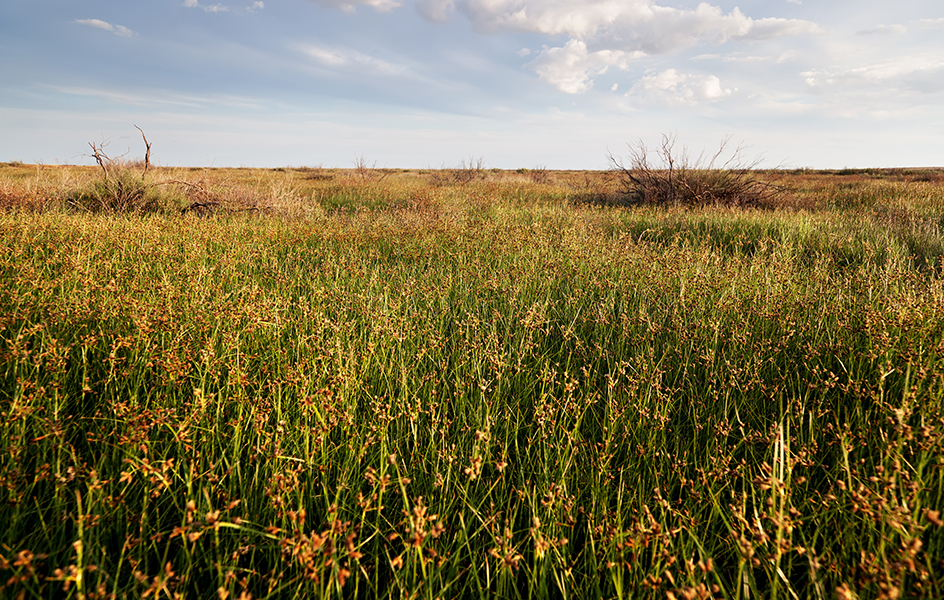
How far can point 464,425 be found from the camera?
1812 mm

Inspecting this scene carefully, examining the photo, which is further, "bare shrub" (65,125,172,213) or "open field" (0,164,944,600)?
"bare shrub" (65,125,172,213)

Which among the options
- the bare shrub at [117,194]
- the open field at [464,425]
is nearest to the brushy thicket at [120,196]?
the bare shrub at [117,194]

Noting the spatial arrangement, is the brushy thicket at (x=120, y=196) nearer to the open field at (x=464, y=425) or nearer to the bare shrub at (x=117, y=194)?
the bare shrub at (x=117, y=194)

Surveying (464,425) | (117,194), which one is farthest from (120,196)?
(464,425)

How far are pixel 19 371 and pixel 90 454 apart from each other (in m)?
0.76

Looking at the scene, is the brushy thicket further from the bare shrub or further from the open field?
the open field

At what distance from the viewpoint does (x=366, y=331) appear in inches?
108

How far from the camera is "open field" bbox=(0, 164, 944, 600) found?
1.14 metres

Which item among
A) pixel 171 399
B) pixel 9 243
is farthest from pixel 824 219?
pixel 9 243

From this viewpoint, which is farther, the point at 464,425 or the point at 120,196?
the point at 120,196

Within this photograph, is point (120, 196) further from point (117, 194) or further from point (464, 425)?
point (464, 425)

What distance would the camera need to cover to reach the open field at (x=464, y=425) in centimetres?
114

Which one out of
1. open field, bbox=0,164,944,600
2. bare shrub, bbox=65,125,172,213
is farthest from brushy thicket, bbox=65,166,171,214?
open field, bbox=0,164,944,600

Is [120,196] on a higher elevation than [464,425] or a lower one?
higher
